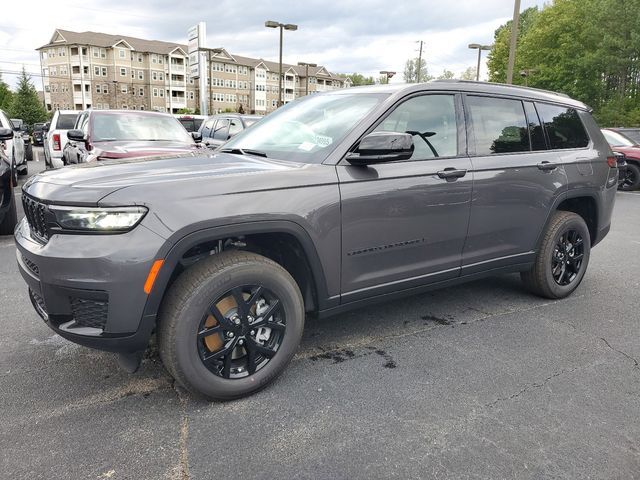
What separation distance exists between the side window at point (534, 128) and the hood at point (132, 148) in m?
4.40

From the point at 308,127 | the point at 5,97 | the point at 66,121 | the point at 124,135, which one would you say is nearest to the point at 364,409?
the point at 308,127

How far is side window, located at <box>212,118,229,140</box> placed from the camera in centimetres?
1207

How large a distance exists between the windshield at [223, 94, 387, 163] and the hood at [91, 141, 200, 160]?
330 centimetres

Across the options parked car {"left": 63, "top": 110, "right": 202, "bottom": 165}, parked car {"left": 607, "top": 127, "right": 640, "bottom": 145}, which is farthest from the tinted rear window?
parked car {"left": 607, "top": 127, "right": 640, "bottom": 145}

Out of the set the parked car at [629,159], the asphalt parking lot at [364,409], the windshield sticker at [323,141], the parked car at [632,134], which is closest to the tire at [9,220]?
the asphalt parking lot at [364,409]

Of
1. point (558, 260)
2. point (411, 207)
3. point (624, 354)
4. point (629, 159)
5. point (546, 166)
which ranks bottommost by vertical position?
point (624, 354)

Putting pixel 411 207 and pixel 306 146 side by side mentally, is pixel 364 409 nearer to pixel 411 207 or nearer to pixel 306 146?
pixel 411 207

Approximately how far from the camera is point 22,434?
2.37 metres

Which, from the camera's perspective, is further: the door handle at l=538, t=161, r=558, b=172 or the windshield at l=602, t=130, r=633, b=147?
the windshield at l=602, t=130, r=633, b=147

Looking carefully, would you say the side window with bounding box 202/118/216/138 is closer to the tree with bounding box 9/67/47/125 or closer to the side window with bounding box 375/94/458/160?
the side window with bounding box 375/94/458/160

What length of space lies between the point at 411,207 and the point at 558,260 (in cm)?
196

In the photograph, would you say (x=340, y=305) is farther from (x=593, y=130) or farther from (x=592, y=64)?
(x=592, y=64)

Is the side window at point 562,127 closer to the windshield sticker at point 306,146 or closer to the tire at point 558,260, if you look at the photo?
the tire at point 558,260

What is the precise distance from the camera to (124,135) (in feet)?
27.2
